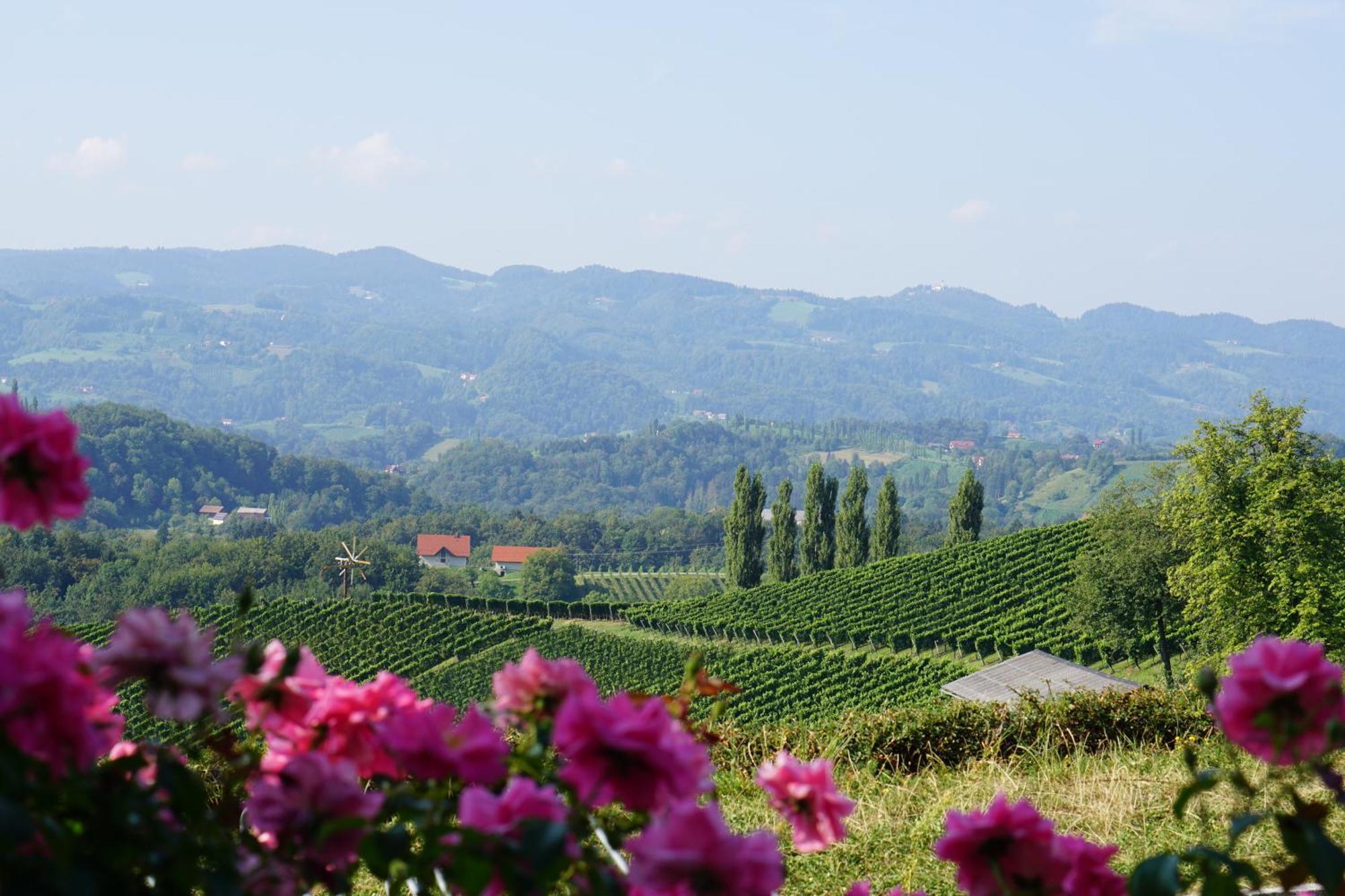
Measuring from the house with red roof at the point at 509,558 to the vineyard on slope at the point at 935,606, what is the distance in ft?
201

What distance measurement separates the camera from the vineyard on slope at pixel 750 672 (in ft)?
121

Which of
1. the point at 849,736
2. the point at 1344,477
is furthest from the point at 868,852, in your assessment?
the point at 1344,477

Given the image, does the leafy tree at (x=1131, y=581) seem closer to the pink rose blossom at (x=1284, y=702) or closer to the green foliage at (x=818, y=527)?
the green foliage at (x=818, y=527)

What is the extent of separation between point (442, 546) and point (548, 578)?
27.6 metres

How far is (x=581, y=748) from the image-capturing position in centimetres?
144

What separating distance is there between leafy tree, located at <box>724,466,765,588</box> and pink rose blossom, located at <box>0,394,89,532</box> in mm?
60440

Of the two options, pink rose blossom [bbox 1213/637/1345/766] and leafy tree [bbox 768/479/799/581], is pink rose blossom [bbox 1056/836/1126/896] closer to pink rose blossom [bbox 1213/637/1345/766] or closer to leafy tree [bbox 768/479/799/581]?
pink rose blossom [bbox 1213/637/1345/766]

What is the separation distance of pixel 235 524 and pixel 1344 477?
422ft

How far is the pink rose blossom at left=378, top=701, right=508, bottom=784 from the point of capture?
1585 millimetres

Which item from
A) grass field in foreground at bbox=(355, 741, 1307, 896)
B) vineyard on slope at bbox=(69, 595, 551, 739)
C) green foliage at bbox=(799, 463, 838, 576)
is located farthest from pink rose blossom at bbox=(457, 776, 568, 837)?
green foliage at bbox=(799, 463, 838, 576)

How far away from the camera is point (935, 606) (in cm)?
4462

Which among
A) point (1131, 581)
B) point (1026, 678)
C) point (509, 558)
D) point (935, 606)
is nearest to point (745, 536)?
point (935, 606)

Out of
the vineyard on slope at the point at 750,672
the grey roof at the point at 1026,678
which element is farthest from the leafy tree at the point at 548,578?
the grey roof at the point at 1026,678

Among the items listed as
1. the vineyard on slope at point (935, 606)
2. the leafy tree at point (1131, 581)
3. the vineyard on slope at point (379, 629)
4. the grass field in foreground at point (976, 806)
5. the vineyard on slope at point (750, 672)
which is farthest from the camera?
the vineyard on slope at point (379, 629)
